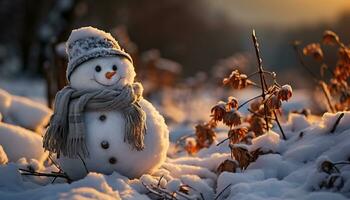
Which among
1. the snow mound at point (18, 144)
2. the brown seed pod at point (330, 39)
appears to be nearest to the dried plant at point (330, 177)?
the brown seed pod at point (330, 39)

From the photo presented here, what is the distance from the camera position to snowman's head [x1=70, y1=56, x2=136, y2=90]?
3426 millimetres

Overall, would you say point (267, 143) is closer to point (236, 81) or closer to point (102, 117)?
point (236, 81)

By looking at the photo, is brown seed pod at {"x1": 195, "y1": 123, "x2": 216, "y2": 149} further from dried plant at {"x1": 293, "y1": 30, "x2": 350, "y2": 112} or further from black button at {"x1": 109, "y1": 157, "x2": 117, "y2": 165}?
black button at {"x1": 109, "y1": 157, "x2": 117, "y2": 165}

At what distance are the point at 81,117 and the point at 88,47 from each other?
1.57ft

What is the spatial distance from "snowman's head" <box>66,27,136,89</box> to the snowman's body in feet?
0.68

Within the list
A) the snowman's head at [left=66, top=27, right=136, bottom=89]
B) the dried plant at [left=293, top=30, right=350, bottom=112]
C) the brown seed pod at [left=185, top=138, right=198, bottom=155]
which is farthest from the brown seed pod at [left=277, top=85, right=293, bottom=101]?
the brown seed pod at [left=185, top=138, right=198, bottom=155]

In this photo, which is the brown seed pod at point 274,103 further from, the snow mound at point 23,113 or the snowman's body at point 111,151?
the snow mound at point 23,113

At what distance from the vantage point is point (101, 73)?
342 cm

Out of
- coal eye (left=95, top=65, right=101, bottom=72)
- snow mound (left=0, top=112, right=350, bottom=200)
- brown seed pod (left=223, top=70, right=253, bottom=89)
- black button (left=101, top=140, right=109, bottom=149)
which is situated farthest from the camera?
brown seed pod (left=223, top=70, right=253, bottom=89)

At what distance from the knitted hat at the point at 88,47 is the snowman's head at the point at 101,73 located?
3 cm

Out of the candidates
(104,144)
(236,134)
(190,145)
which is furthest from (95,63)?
(190,145)

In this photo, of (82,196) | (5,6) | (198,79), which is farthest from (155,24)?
(82,196)

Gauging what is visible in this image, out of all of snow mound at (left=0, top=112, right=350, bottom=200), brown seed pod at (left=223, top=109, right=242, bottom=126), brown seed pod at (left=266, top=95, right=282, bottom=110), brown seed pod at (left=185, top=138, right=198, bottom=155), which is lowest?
snow mound at (left=0, top=112, right=350, bottom=200)

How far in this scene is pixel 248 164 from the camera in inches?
142
